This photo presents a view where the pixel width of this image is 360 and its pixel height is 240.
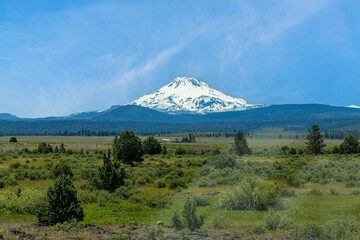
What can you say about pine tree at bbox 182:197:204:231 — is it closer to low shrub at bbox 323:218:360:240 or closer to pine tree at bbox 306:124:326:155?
low shrub at bbox 323:218:360:240

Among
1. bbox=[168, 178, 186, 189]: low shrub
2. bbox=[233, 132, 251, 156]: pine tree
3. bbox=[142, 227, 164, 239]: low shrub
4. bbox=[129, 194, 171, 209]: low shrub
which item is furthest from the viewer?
bbox=[233, 132, 251, 156]: pine tree

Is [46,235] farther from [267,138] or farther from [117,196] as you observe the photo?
[267,138]

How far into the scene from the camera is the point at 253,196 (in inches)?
619

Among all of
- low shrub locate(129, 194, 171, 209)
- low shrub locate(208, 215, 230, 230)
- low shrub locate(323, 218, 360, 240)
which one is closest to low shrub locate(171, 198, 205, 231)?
low shrub locate(208, 215, 230, 230)

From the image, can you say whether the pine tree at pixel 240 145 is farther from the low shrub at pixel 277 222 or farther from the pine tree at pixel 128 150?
the low shrub at pixel 277 222

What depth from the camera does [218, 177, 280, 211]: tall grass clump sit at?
15.7 m

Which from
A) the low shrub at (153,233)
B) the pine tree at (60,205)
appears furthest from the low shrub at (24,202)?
the low shrub at (153,233)

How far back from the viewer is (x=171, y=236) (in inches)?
500

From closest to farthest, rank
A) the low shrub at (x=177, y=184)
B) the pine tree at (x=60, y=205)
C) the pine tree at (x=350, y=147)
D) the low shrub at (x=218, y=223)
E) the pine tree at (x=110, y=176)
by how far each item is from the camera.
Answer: the low shrub at (x=218, y=223) → the pine tree at (x=60, y=205) → the pine tree at (x=110, y=176) → the low shrub at (x=177, y=184) → the pine tree at (x=350, y=147)

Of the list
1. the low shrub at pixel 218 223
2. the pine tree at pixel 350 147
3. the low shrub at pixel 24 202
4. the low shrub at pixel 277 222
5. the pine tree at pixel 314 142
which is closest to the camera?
the low shrub at pixel 277 222

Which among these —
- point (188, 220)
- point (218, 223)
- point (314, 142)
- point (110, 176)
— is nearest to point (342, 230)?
point (218, 223)

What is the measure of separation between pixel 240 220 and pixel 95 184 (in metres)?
15.4

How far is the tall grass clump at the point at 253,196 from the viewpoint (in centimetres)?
1568

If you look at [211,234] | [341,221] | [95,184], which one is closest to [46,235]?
[211,234]
